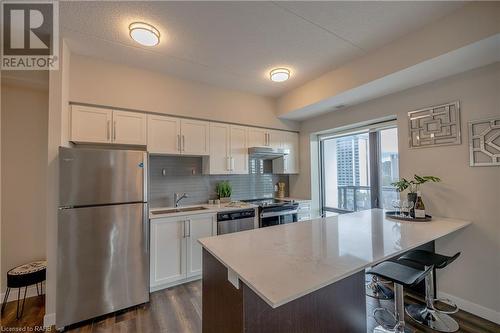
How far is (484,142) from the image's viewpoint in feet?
6.79

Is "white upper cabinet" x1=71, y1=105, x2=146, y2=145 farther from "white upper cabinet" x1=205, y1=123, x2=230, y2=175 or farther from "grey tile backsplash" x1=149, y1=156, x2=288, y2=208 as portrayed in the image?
"white upper cabinet" x1=205, y1=123, x2=230, y2=175

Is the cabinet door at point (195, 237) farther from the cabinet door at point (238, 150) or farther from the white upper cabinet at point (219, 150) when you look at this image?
the cabinet door at point (238, 150)

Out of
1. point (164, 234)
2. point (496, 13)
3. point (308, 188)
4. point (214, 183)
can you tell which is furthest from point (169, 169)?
point (496, 13)

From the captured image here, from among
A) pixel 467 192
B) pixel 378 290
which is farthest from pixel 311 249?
pixel 467 192

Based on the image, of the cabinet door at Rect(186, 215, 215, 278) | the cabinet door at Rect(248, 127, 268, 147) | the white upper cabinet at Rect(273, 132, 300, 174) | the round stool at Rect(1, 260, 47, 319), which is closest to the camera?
the round stool at Rect(1, 260, 47, 319)

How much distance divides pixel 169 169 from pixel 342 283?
8.95 feet

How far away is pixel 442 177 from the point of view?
7.74ft

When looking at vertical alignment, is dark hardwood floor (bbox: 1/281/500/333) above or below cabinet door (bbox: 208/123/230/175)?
below

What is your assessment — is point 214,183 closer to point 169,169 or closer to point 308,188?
point 169,169

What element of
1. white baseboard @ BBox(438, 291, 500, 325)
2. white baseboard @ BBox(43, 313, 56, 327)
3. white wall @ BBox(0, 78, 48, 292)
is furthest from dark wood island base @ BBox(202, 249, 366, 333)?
white wall @ BBox(0, 78, 48, 292)

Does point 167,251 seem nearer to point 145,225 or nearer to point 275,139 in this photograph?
point 145,225

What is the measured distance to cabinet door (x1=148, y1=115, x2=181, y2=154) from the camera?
112 inches

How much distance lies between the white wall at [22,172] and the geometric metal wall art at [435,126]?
464cm

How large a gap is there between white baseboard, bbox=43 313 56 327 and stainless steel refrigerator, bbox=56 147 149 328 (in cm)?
13
